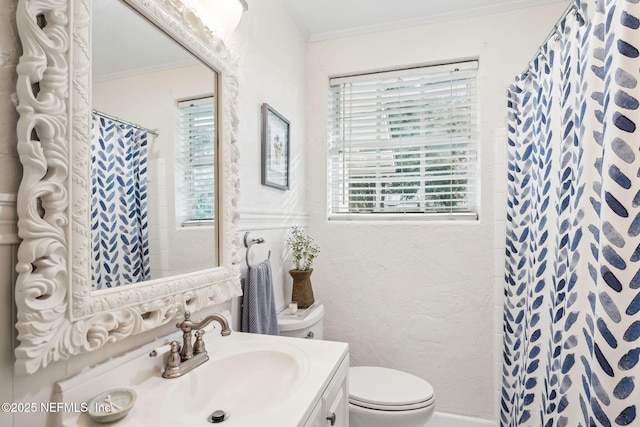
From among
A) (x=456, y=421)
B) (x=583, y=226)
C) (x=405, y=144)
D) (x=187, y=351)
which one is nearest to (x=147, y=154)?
(x=187, y=351)

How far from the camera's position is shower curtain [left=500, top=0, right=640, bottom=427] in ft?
2.66

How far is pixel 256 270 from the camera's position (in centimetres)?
139

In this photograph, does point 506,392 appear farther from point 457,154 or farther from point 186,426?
point 186,426

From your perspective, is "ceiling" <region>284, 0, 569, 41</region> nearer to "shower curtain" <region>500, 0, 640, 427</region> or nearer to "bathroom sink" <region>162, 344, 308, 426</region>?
"shower curtain" <region>500, 0, 640, 427</region>

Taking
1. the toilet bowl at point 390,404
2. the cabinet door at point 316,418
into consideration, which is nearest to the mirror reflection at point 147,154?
the cabinet door at point 316,418

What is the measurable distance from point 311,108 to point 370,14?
2.09ft

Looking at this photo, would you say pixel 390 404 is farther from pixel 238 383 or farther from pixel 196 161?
pixel 196 161

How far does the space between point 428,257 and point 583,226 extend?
3.45 ft

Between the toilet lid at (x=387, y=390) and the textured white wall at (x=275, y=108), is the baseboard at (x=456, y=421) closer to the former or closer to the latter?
the toilet lid at (x=387, y=390)

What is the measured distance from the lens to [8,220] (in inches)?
23.3

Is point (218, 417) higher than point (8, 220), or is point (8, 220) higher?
point (8, 220)

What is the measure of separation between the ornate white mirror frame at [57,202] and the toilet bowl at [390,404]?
43.2 inches

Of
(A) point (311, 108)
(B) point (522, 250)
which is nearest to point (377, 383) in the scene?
(B) point (522, 250)

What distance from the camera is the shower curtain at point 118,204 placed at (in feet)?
2.48
